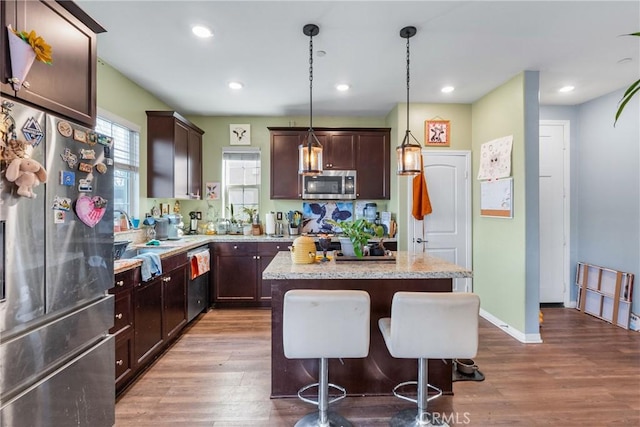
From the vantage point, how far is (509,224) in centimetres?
339

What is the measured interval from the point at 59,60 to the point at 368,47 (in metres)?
2.21

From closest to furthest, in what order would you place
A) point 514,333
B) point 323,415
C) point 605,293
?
point 323,415
point 514,333
point 605,293

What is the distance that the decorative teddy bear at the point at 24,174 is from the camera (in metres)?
1.16

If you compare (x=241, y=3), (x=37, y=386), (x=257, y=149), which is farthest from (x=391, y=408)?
(x=257, y=149)

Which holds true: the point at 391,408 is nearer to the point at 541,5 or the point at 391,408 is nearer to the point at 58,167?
the point at 58,167

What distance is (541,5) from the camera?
2.16 meters

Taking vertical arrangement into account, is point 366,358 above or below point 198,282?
below

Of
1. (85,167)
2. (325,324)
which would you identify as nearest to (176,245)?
(85,167)

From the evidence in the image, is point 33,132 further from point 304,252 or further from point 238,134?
point 238,134

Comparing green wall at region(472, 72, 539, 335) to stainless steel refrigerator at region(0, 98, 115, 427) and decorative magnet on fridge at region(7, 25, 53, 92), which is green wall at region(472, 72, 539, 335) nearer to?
stainless steel refrigerator at region(0, 98, 115, 427)

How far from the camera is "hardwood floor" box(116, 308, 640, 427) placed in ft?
6.59

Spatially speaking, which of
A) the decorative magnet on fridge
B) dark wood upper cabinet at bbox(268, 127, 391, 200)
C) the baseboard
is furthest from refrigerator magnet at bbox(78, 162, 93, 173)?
the baseboard

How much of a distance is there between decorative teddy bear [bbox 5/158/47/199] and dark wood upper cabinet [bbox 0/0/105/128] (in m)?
0.28

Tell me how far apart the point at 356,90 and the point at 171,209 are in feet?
9.76
